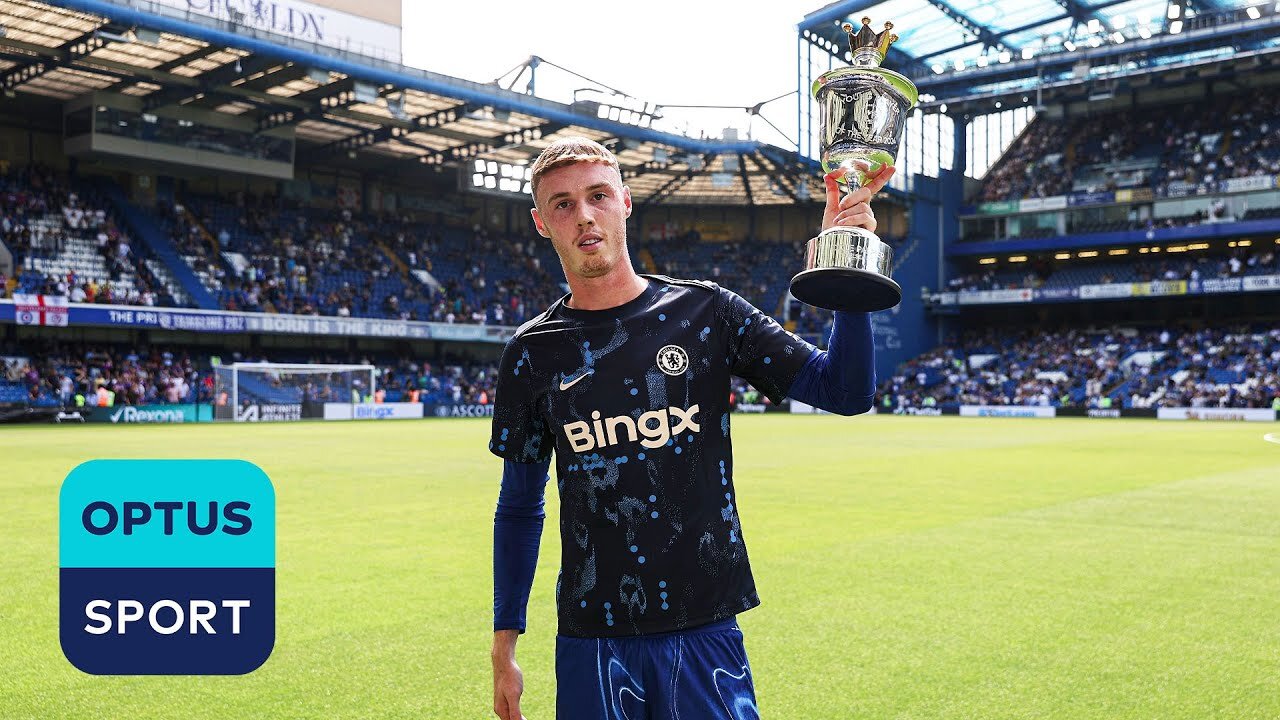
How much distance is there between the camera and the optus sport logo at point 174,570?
17.0 ft

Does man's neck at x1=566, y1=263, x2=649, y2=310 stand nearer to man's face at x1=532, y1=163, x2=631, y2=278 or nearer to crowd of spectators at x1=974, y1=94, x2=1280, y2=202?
man's face at x1=532, y1=163, x2=631, y2=278

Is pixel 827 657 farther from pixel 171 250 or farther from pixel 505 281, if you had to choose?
pixel 505 281

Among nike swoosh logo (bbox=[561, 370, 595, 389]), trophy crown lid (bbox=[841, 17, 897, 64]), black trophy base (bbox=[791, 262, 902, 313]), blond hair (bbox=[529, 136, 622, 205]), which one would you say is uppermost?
trophy crown lid (bbox=[841, 17, 897, 64])

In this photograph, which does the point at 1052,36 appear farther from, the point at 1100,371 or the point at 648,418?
the point at 648,418

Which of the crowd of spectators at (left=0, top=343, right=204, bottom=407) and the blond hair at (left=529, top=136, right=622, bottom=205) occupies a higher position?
the blond hair at (left=529, top=136, right=622, bottom=205)

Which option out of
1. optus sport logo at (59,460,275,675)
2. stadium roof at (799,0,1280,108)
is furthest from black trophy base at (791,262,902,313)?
stadium roof at (799,0,1280,108)

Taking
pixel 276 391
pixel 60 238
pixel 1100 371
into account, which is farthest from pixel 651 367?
pixel 1100 371

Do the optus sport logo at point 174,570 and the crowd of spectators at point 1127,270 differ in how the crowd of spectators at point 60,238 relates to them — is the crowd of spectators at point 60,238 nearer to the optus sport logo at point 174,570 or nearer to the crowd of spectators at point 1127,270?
the optus sport logo at point 174,570

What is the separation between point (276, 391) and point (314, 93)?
12013 mm

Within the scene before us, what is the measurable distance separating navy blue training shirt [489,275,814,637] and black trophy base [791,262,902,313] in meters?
0.24

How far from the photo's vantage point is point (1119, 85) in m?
56.3

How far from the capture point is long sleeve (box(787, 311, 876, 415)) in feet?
8.98

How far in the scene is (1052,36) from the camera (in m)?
55.8

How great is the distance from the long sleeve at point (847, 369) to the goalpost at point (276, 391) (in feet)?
134
